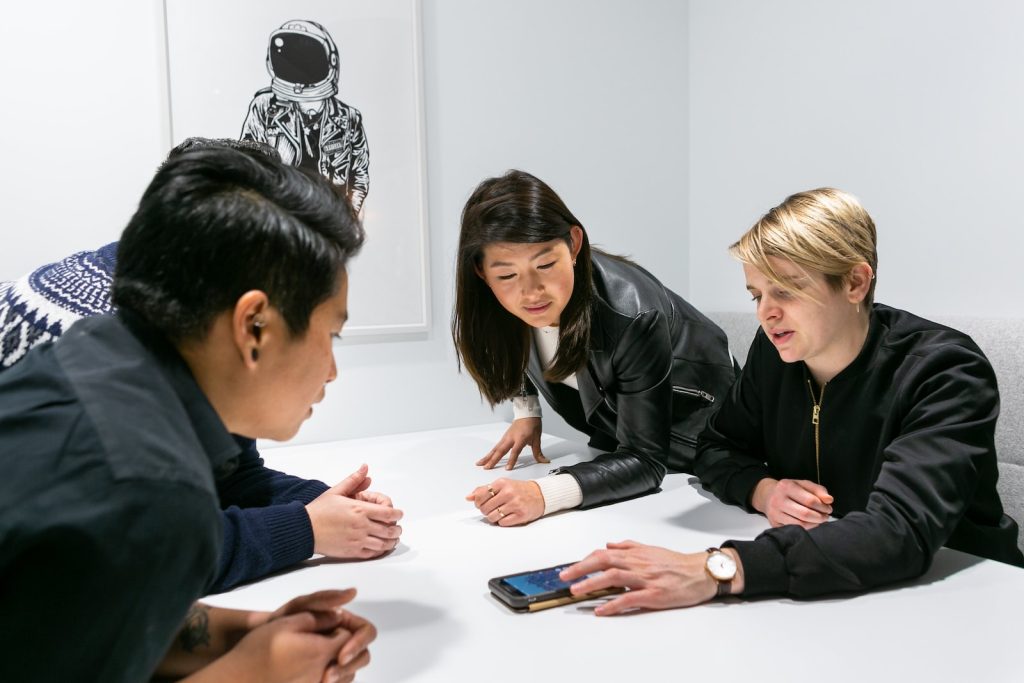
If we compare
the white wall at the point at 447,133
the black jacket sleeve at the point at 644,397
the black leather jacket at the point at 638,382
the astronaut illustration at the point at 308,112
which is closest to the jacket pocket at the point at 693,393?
the black leather jacket at the point at 638,382

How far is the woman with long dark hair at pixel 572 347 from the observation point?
141cm

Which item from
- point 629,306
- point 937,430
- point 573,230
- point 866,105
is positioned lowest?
point 937,430

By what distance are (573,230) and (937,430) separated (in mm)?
726

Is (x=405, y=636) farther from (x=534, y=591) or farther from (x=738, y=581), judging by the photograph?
(x=738, y=581)

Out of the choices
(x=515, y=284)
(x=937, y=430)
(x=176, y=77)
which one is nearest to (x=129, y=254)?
(x=515, y=284)

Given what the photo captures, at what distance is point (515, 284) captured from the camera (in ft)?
4.86

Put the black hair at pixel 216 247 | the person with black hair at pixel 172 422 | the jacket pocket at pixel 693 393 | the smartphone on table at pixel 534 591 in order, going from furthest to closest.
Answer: the jacket pocket at pixel 693 393 → the smartphone on table at pixel 534 591 → the black hair at pixel 216 247 → the person with black hair at pixel 172 422

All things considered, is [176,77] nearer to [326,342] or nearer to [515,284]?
[515,284]

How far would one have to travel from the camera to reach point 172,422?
0.58m

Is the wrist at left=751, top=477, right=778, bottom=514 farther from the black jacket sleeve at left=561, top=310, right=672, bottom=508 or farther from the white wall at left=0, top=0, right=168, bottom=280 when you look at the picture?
the white wall at left=0, top=0, right=168, bottom=280

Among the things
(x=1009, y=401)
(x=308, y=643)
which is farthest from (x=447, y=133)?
(x=308, y=643)

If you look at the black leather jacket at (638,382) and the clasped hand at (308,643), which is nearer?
the clasped hand at (308,643)

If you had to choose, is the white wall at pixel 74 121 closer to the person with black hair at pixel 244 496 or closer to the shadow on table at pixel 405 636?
the person with black hair at pixel 244 496

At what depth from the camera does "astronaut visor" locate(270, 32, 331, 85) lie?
206 cm
